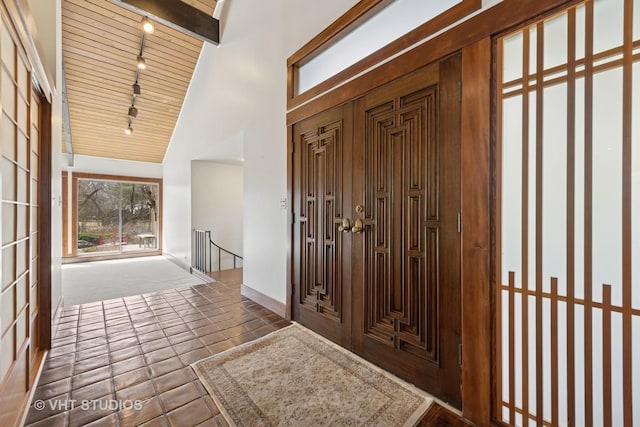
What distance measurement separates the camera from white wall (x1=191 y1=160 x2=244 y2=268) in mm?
5738

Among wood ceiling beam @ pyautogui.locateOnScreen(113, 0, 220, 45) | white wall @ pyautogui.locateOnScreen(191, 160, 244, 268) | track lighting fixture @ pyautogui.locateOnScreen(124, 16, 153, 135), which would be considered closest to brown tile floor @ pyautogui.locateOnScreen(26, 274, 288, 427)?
white wall @ pyautogui.locateOnScreen(191, 160, 244, 268)

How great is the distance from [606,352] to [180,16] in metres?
5.56

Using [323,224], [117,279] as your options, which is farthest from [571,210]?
[117,279]

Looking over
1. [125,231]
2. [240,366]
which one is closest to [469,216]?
[240,366]

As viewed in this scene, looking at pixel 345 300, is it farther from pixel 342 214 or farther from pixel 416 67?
pixel 416 67

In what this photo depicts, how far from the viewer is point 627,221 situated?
1019 millimetres

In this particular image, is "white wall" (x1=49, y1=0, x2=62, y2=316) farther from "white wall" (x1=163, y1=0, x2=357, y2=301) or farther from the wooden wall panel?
"white wall" (x1=163, y1=0, x2=357, y2=301)

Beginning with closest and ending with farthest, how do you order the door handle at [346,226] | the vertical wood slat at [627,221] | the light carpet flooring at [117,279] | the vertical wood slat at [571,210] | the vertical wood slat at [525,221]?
the vertical wood slat at [627,221] < the vertical wood slat at [571,210] < the vertical wood slat at [525,221] < the door handle at [346,226] < the light carpet flooring at [117,279]

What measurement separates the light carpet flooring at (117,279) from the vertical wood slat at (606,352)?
451 centimetres

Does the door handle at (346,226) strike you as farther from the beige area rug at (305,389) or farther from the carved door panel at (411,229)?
the beige area rug at (305,389)

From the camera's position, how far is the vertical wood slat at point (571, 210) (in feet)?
3.74

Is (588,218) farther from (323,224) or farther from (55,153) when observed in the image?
(55,153)

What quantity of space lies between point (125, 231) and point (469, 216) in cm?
887

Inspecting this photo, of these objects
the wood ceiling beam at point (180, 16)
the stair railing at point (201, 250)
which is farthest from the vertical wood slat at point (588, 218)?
the stair railing at point (201, 250)
